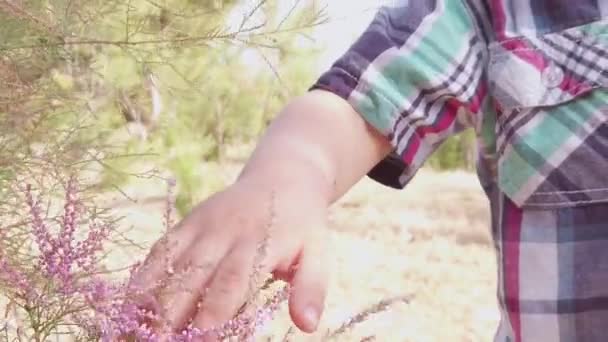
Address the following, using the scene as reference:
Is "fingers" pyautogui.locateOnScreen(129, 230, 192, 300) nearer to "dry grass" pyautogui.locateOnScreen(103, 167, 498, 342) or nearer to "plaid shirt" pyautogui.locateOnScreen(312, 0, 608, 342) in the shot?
"plaid shirt" pyautogui.locateOnScreen(312, 0, 608, 342)

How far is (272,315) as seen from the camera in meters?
0.29

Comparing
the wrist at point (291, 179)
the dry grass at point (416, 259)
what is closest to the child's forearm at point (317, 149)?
the wrist at point (291, 179)

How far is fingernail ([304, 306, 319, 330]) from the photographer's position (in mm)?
292

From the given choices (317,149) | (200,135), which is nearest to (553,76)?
(317,149)

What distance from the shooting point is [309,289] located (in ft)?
0.99

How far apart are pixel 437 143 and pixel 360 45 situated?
6cm

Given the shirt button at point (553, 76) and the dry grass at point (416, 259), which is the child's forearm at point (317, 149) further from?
the dry grass at point (416, 259)

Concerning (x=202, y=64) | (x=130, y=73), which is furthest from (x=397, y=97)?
(x=202, y=64)

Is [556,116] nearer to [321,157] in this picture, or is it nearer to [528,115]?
[528,115]

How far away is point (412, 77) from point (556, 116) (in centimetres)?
8

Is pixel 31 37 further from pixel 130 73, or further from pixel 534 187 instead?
pixel 130 73

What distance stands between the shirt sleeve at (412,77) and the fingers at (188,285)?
130 millimetres

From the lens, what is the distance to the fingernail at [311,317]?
0.29 m

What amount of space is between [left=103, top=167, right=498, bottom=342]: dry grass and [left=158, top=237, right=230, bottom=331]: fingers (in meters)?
1.54
